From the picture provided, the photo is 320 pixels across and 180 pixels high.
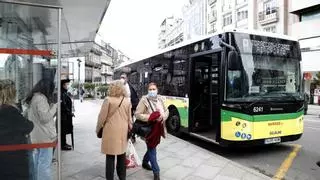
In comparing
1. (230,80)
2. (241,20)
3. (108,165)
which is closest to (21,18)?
(108,165)

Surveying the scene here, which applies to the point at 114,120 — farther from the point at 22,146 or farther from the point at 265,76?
the point at 265,76

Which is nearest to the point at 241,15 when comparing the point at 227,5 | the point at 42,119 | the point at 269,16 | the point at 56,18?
the point at 227,5

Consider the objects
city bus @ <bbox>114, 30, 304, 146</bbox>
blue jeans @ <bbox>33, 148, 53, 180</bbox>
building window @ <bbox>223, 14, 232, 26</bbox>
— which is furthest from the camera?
building window @ <bbox>223, 14, 232, 26</bbox>

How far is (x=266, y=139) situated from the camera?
26.1 feet

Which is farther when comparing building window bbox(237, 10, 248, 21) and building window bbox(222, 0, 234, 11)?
building window bbox(222, 0, 234, 11)

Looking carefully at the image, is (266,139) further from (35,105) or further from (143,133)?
(35,105)

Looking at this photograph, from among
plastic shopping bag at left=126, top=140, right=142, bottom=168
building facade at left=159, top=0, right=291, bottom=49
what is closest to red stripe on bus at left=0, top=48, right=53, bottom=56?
plastic shopping bag at left=126, top=140, right=142, bottom=168

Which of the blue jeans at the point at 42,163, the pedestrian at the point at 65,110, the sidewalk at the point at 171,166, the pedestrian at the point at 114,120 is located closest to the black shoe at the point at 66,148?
the sidewalk at the point at 171,166

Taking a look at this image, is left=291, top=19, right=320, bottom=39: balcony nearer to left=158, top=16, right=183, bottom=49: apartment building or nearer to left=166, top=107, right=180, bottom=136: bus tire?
left=166, top=107, right=180, bottom=136: bus tire

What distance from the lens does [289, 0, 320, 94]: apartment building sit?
3269cm

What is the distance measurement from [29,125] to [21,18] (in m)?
1.54

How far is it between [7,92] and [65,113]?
3567 mm

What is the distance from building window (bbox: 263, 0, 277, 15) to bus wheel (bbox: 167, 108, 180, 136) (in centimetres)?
3363

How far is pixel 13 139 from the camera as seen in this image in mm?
4148
